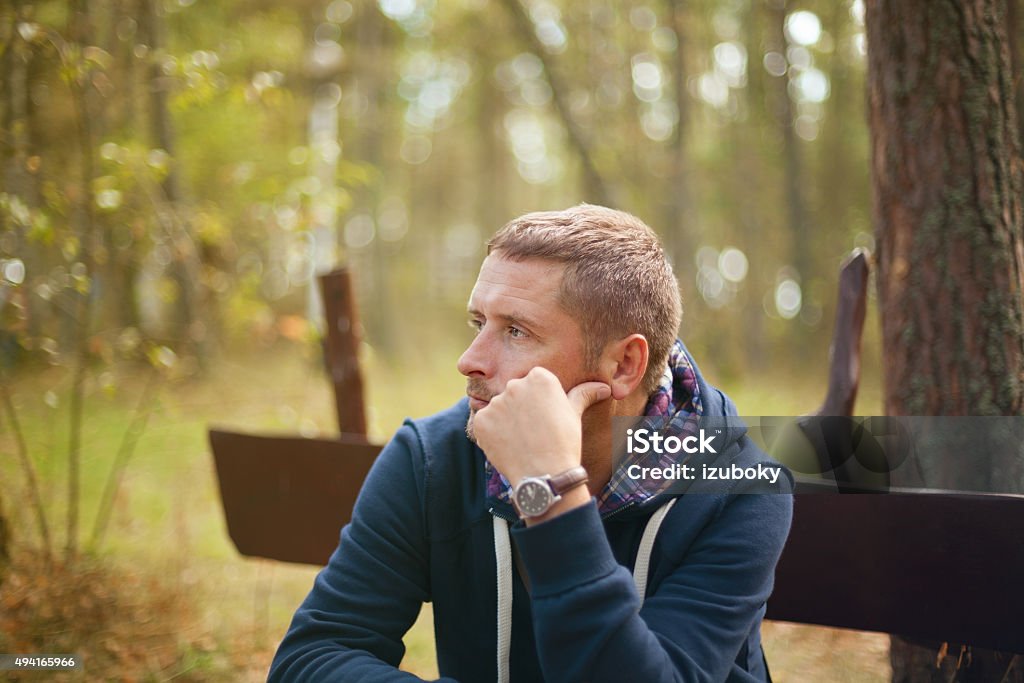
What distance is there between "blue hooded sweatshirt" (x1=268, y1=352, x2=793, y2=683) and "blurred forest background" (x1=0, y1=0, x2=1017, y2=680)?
1.98m

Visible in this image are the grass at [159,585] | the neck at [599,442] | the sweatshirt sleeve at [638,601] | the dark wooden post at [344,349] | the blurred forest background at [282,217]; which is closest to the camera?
the sweatshirt sleeve at [638,601]

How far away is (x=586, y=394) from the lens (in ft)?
6.51

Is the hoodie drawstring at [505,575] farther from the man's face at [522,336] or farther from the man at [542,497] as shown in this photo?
the man's face at [522,336]

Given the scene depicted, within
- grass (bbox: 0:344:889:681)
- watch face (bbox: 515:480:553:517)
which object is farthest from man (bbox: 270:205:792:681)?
grass (bbox: 0:344:889:681)

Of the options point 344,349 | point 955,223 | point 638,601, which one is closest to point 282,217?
point 344,349

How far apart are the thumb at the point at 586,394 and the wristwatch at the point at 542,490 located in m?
0.29

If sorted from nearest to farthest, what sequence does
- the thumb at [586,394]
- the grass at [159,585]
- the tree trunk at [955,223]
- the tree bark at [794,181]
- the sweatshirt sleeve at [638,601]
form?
the sweatshirt sleeve at [638,601] < the thumb at [586,394] < the tree trunk at [955,223] < the grass at [159,585] < the tree bark at [794,181]

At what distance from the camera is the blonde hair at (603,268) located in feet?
6.52

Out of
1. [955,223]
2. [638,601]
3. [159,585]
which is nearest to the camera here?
[638,601]

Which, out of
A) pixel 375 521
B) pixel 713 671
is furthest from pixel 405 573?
pixel 713 671

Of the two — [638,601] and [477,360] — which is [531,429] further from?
[638,601]

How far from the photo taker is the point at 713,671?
1749 millimetres

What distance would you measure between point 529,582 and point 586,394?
477mm

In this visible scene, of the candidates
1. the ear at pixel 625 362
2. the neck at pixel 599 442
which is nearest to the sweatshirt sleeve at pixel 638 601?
the neck at pixel 599 442
